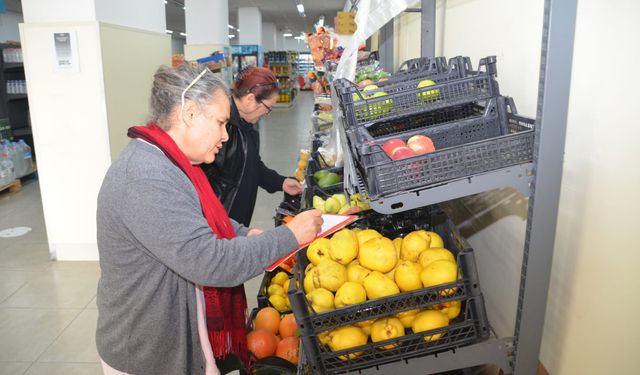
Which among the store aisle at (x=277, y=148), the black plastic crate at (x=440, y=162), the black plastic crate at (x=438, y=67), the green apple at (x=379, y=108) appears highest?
the black plastic crate at (x=438, y=67)

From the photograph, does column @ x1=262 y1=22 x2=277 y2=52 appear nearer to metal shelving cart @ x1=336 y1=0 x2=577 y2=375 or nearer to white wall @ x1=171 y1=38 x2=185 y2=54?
white wall @ x1=171 y1=38 x2=185 y2=54

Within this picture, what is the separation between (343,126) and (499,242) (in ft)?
3.20

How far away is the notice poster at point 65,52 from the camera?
13.9 ft

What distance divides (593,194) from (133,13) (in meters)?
4.75

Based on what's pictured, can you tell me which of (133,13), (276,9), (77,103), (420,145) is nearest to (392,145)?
(420,145)

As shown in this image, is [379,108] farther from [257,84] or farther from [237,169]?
[237,169]

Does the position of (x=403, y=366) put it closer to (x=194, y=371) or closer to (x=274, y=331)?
(x=194, y=371)

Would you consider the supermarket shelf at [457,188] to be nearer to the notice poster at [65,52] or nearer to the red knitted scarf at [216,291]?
the red knitted scarf at [216,291]

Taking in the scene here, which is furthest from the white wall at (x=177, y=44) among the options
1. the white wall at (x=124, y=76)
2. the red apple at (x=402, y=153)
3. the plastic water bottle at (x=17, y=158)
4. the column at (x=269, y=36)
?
the red apple at (x=402, y=153)

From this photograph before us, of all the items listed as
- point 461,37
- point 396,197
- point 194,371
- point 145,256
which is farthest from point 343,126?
point 461,37

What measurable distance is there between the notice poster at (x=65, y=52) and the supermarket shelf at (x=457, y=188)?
3.89 meters

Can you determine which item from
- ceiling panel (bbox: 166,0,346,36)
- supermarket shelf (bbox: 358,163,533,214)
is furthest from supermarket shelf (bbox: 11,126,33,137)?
ceiling panel (bbox: 166,0,346,36)

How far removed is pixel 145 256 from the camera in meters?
1.49

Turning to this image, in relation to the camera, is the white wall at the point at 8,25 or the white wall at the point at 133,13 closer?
the white wall at the point at 133,13
